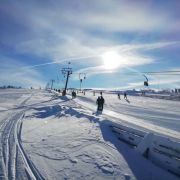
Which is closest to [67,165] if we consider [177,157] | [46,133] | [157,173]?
[157,173]

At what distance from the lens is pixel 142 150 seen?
970 cm

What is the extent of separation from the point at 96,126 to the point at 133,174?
6.82 m

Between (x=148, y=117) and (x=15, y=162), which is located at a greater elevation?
(x=148, y=117)

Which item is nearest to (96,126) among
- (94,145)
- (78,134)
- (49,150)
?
(78,134)

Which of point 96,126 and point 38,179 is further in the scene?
point 96,126

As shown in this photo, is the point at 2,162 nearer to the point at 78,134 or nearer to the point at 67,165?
the point at 67,165

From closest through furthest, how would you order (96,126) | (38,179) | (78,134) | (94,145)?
1. (38,179)
2. (94,145)
3. (78,134)
4. (96,126)

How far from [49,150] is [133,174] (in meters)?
3.53

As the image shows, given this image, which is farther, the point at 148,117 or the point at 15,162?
the point at 148,117

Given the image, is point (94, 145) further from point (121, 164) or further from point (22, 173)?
point (22, 173)

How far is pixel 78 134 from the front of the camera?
12.9m

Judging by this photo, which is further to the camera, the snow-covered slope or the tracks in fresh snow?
the snow-covered slope

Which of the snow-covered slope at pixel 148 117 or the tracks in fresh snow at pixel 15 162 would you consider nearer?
the tracks in fresh snow at pixel 15 162

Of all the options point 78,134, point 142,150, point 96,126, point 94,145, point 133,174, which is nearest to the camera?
point 133,174
